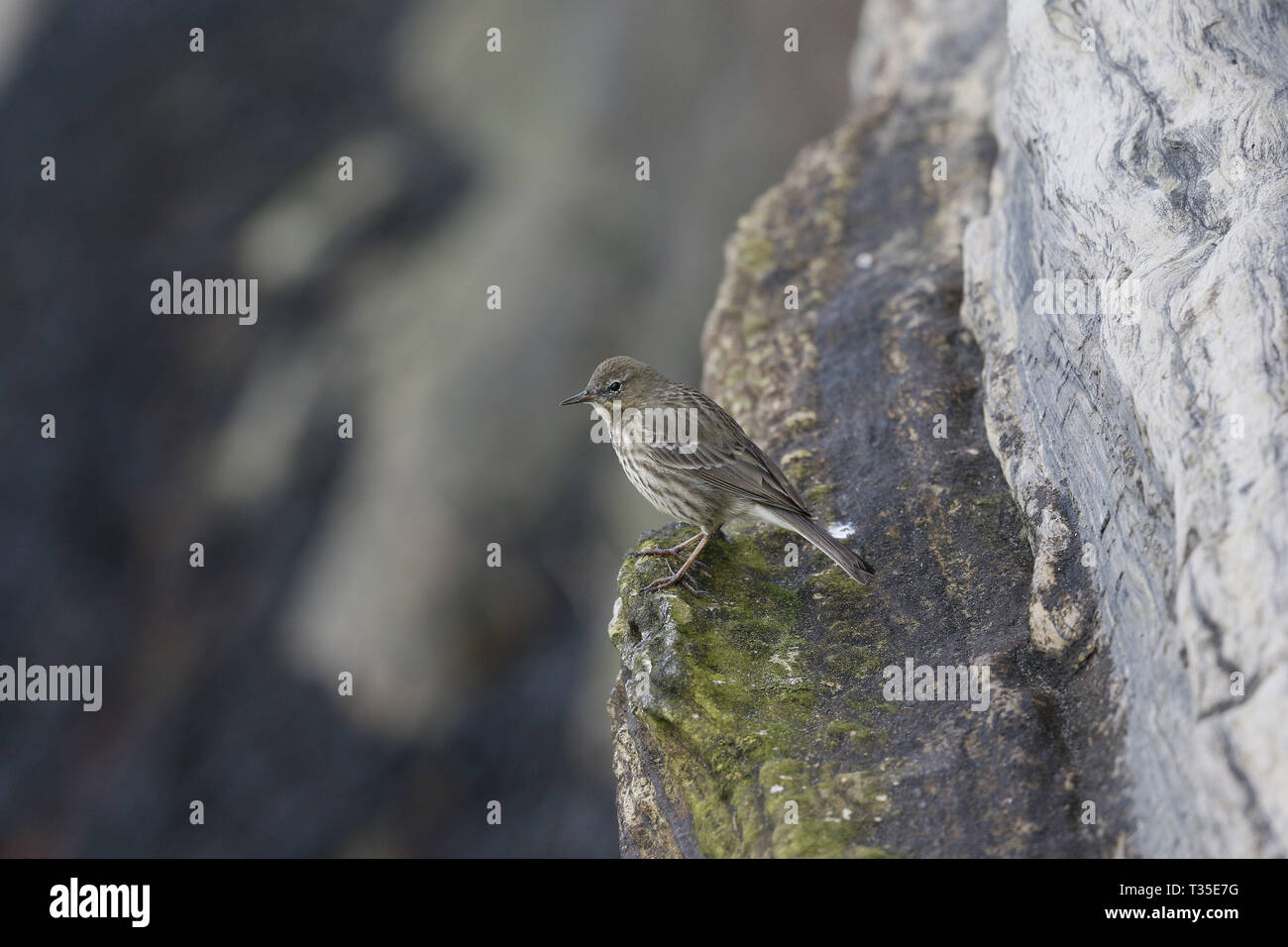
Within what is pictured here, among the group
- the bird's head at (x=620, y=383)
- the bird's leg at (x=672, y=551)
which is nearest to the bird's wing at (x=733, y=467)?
the bird's leg at (x=672, y=551)

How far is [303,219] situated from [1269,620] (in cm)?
1689

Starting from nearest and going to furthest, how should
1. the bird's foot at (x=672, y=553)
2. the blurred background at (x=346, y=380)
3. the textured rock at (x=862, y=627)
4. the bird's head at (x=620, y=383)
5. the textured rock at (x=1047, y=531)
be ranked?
1. the textured rock at (x=1047, y=531)
2. the textured rock at (x=862, y=627)
3. the bird's foot at (x=672, y=553)
4. the bird's head at (x=620, y=383)
5. the blurred background at (x=346, y=380)

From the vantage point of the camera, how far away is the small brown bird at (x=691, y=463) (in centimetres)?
580

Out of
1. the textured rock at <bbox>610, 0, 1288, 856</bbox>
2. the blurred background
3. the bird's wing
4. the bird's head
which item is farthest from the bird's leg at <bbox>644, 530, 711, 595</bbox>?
the blurred background

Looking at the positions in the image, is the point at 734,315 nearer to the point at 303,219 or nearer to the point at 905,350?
the point at 905,350

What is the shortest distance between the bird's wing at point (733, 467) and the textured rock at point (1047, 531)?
1.58ft

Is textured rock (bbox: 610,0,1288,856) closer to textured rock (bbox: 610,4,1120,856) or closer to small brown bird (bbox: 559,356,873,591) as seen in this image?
textured rock (bbox: 610,4,1120,856)

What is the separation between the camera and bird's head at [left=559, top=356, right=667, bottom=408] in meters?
6.78

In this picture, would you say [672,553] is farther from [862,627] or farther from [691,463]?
[862,627]

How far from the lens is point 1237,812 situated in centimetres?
311

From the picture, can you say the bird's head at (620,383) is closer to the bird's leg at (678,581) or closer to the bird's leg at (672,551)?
the bird's leg at (672,551)

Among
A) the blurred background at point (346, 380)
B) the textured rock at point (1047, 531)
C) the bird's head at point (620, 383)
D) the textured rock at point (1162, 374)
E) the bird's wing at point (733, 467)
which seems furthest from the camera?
the blurred background at point (346, 380)

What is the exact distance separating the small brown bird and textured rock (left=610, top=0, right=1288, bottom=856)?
284mm
